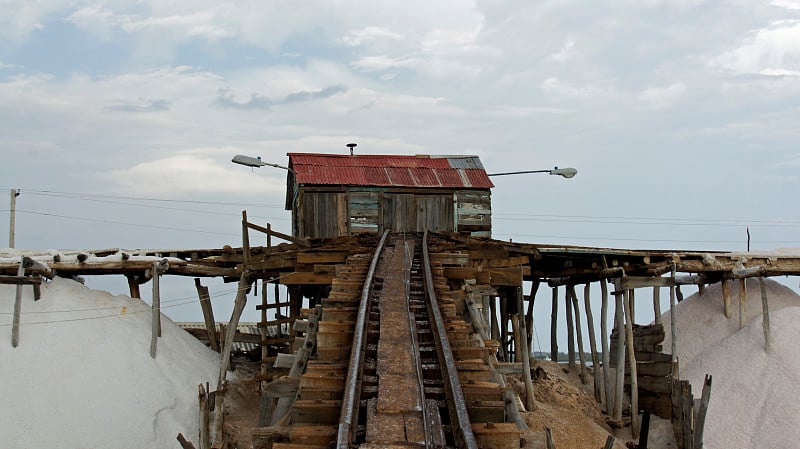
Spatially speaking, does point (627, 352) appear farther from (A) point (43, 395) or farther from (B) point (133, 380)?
(A) point (43, 395)

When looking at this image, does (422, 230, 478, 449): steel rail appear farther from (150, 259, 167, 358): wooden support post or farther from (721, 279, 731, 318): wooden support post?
(721, 279, 731, 318): wooden support post

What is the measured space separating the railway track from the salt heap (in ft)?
30.2

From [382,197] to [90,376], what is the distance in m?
12.8

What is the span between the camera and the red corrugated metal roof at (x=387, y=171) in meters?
26.1

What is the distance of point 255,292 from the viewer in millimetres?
19125

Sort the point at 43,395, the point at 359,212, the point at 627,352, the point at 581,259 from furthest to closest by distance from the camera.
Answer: the point at 359,212 < the point at 581,259 < the point at 627,352 < the point at 43,395

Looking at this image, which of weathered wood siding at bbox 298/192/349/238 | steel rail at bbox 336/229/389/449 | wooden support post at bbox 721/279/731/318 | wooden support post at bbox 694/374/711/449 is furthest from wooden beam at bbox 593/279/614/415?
steel rail at bbox 336/229/389/449

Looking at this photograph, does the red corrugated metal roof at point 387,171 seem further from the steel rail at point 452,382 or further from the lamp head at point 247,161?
the steel rail at point 452,382

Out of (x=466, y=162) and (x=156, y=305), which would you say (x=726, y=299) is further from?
(x=156, y=305)

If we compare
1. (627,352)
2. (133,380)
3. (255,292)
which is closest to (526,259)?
(627,352)

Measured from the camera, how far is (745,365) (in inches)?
696

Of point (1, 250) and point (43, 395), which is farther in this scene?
point (1, 250)

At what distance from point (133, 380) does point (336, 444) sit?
11.7 m

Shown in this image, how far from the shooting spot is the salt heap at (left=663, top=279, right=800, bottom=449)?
1574 centimetres
